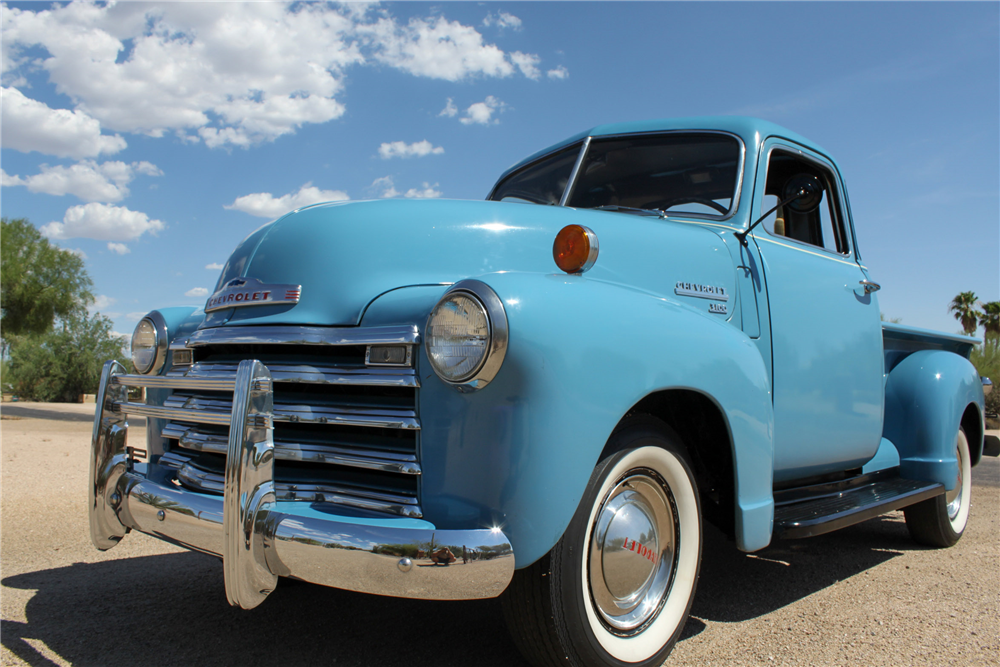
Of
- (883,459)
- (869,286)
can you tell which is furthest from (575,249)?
(883,459)

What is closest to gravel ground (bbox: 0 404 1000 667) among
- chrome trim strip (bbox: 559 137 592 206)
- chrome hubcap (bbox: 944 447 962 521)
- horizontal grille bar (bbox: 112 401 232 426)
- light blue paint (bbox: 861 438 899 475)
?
chrome hubcap (bbox: 944 447 962 521)

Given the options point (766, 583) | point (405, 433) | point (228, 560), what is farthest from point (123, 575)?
point (766, 583)

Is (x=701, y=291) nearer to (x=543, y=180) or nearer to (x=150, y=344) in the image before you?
(x=543, y=180)

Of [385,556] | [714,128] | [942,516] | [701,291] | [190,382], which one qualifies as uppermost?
[714,128]

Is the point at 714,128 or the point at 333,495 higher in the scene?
the point at 714,128

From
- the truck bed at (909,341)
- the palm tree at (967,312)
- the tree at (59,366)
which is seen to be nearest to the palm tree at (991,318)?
the palm tree at (967,312)

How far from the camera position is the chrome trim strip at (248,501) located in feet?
5.91

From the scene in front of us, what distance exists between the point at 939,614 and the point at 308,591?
8.95ft

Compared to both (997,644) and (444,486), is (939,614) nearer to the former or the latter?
(997,644)

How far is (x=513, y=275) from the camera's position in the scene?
78.0 inches

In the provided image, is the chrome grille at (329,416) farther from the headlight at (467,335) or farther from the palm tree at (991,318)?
the palm tree at (991,318)

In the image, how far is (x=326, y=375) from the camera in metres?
2.03

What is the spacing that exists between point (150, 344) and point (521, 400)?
1.92m

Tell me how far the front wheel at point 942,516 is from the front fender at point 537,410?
308cm
